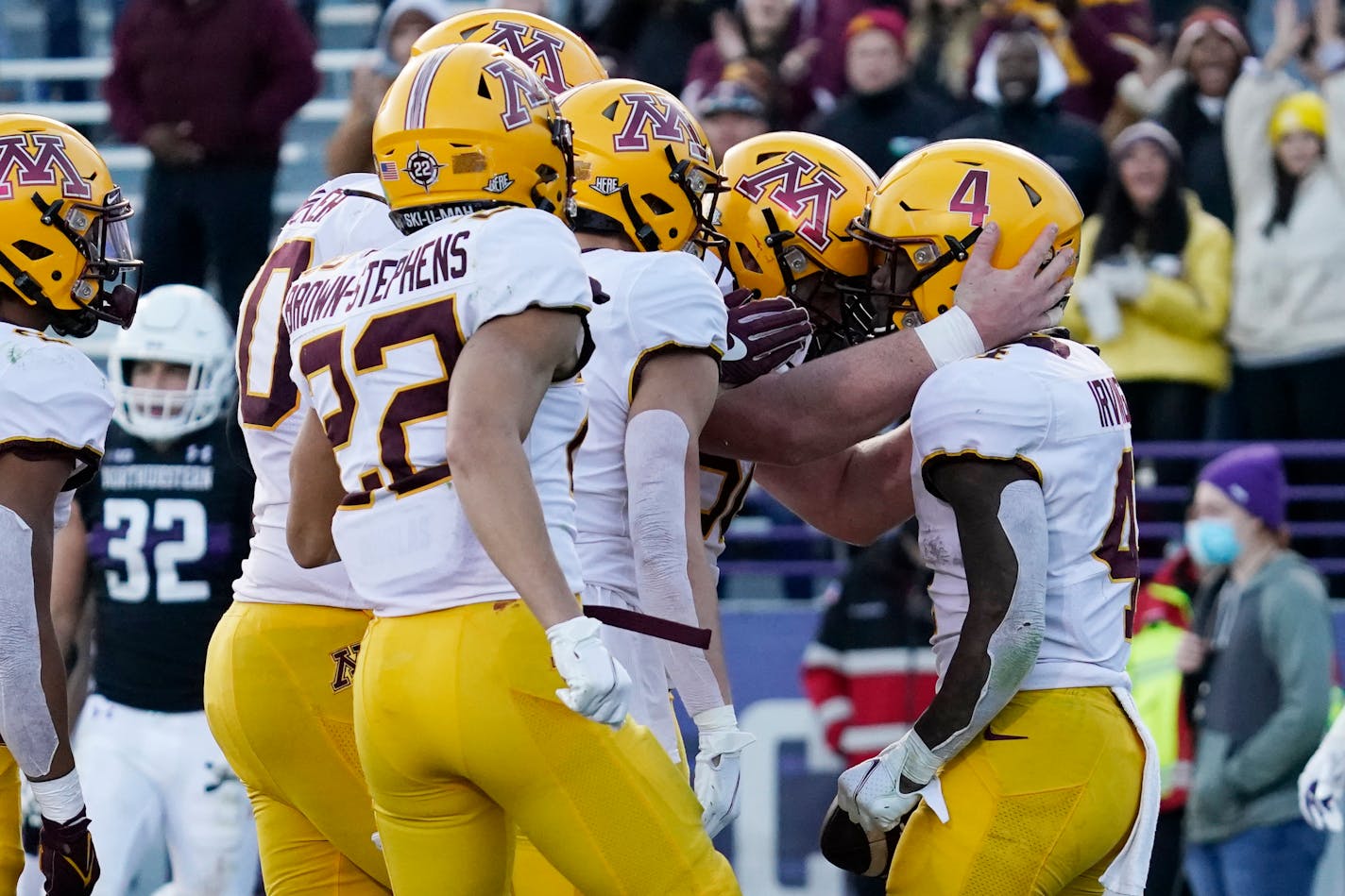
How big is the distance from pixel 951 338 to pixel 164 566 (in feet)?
10.5

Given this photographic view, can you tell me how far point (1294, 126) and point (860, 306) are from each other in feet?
13.7

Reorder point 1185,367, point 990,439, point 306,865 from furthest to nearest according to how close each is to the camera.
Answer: point 1185,367
point 306,865
point 990,439

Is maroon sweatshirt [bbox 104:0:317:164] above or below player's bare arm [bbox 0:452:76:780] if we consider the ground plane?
above

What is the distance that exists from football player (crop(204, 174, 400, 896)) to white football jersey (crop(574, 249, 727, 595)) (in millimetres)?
525

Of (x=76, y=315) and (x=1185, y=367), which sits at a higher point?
(x=76, y=315)

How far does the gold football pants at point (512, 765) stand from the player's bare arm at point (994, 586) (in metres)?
0.61

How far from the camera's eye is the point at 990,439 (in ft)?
11.5

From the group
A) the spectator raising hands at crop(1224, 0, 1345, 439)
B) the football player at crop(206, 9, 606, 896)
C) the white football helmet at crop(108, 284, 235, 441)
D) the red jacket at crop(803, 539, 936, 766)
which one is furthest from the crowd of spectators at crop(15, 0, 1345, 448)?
the football player at crop(206, 9, 606, 896)

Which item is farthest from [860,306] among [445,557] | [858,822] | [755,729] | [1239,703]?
[755,729]

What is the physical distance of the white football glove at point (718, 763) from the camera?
3.74 m

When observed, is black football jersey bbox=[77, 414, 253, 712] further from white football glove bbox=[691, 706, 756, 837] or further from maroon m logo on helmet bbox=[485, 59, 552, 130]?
maroon m logo on helmet bbox=[485, 59, 552, 130]

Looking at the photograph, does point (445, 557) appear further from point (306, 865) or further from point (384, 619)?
point (306, 865)

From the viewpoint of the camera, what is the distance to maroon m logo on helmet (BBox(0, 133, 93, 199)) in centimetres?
402

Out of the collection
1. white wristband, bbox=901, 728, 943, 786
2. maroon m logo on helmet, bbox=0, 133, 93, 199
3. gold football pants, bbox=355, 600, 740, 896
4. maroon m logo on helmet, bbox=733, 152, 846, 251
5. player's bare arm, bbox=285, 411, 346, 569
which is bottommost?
white wristband, bbox=901, 728, 943, 786
